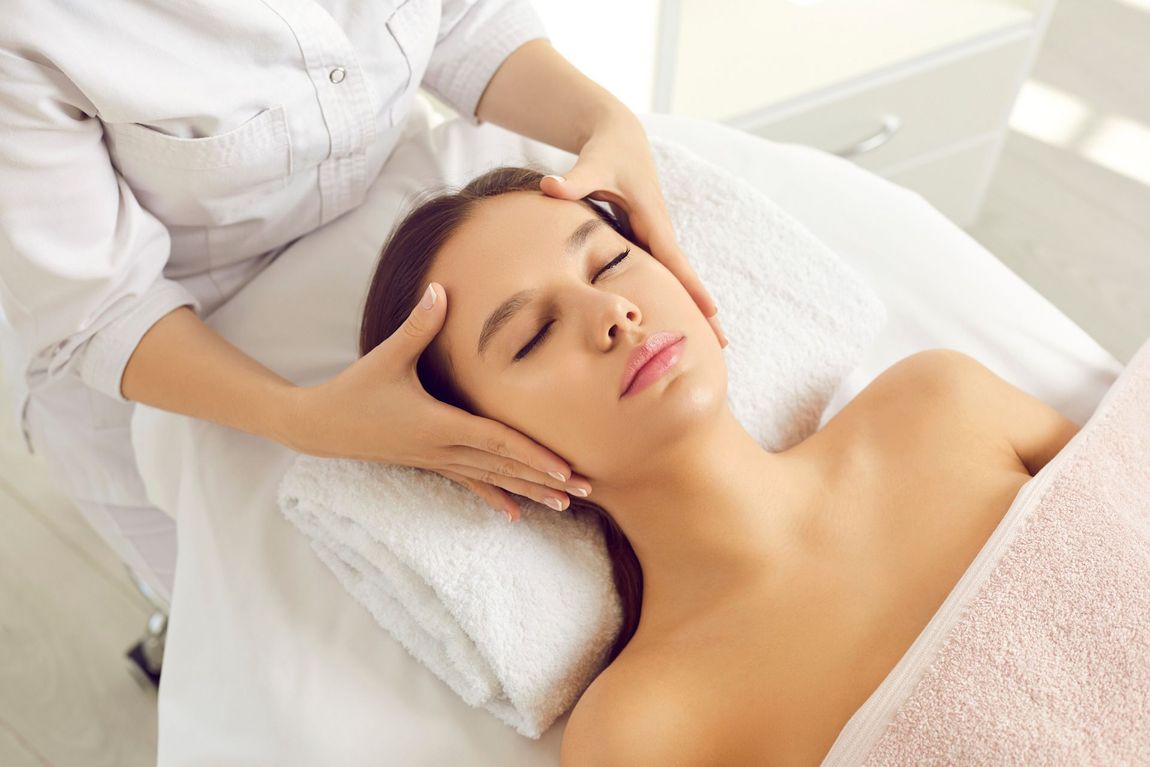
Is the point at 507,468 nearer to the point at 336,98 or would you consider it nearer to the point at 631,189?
the point at 631,189

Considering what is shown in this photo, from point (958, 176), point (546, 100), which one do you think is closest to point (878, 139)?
point (958, 176)

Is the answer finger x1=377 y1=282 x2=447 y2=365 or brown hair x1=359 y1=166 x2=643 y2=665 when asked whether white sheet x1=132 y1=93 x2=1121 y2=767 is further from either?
finger x1=377 y1=282 x2=447 y2=365

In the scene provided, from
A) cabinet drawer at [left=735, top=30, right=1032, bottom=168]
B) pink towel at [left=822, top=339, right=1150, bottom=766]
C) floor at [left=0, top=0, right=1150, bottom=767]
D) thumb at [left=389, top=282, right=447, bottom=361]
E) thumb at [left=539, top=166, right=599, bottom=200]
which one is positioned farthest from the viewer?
cabinet drawer at [left=735, top=30, right=1032, bottom=168]

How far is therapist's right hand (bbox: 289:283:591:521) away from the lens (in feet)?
3.10

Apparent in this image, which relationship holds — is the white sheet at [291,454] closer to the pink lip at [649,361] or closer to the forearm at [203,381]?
the forearm at [203,381]

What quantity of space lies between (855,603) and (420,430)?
1.38ft

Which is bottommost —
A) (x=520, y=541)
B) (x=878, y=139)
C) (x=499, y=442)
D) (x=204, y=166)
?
(x=878, y=139)

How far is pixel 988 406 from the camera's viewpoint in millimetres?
1101

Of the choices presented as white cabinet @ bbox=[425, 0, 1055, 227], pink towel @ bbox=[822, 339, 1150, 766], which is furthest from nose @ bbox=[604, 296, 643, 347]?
white cabinet @ bbox=[425, 0, 1055, 227]

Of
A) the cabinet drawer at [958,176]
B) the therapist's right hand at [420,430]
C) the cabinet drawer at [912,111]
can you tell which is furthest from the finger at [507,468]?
the cabinet drawer at [958,176]

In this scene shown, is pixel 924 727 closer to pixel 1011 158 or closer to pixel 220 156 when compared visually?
pixel 220 156

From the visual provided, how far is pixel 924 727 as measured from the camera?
850 millimetres

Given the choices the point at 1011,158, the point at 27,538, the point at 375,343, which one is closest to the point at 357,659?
the point at 375,343

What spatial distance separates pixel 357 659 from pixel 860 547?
0.49 m
